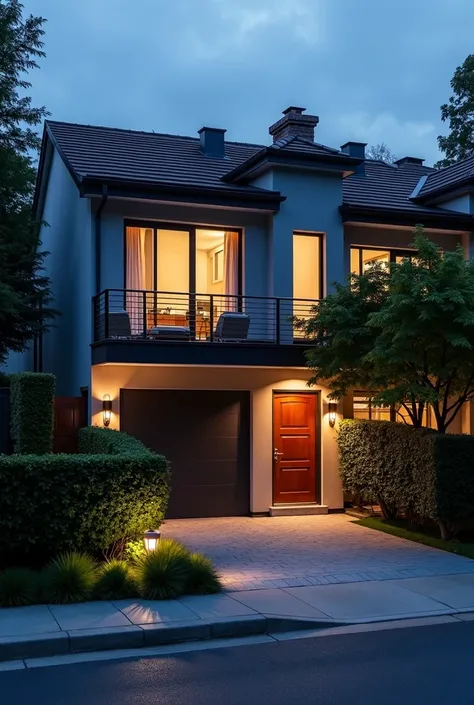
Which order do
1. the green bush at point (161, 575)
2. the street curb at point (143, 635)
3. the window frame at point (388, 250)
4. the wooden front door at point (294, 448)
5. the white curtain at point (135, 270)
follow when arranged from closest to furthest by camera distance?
1. the street curb at point (143, 635)
2. the green bush at point (161, 575)
3. the white curtain at point (135, 270)
4. the wooden front door at point (294, 448)
5. the window frame at point (388, 250)

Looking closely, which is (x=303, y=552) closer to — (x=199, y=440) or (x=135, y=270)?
(x=199, y=440)

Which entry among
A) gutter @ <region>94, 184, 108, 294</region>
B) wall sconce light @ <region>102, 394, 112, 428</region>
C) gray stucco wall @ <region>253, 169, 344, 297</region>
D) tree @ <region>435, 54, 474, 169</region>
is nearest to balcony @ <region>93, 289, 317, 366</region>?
gutter @ <region>94, 184, 108, 294</region>

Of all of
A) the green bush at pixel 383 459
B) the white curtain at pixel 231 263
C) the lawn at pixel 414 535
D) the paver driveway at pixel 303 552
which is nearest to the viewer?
the paver driveway at pixel 303 552

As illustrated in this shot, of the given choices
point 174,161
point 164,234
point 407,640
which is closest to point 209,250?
point 164,234

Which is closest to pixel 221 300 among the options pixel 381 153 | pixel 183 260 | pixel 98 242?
pixel 183 260

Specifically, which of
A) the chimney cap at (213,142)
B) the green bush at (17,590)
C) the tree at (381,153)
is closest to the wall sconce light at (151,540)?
the green bush at (17,590)

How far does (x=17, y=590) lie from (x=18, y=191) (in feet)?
44.1

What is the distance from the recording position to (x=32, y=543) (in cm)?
974

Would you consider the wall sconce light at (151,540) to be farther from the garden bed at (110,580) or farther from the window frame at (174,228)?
the window frame at (174,228)

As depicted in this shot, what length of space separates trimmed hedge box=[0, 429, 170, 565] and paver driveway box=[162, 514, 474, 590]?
58.9 inches

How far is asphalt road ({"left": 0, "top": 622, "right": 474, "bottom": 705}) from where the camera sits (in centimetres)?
620

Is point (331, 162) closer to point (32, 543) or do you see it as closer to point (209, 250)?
point (209, 250)

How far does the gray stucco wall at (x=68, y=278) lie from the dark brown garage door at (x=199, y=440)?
4.31ft

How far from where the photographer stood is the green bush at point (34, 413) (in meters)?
13.3
